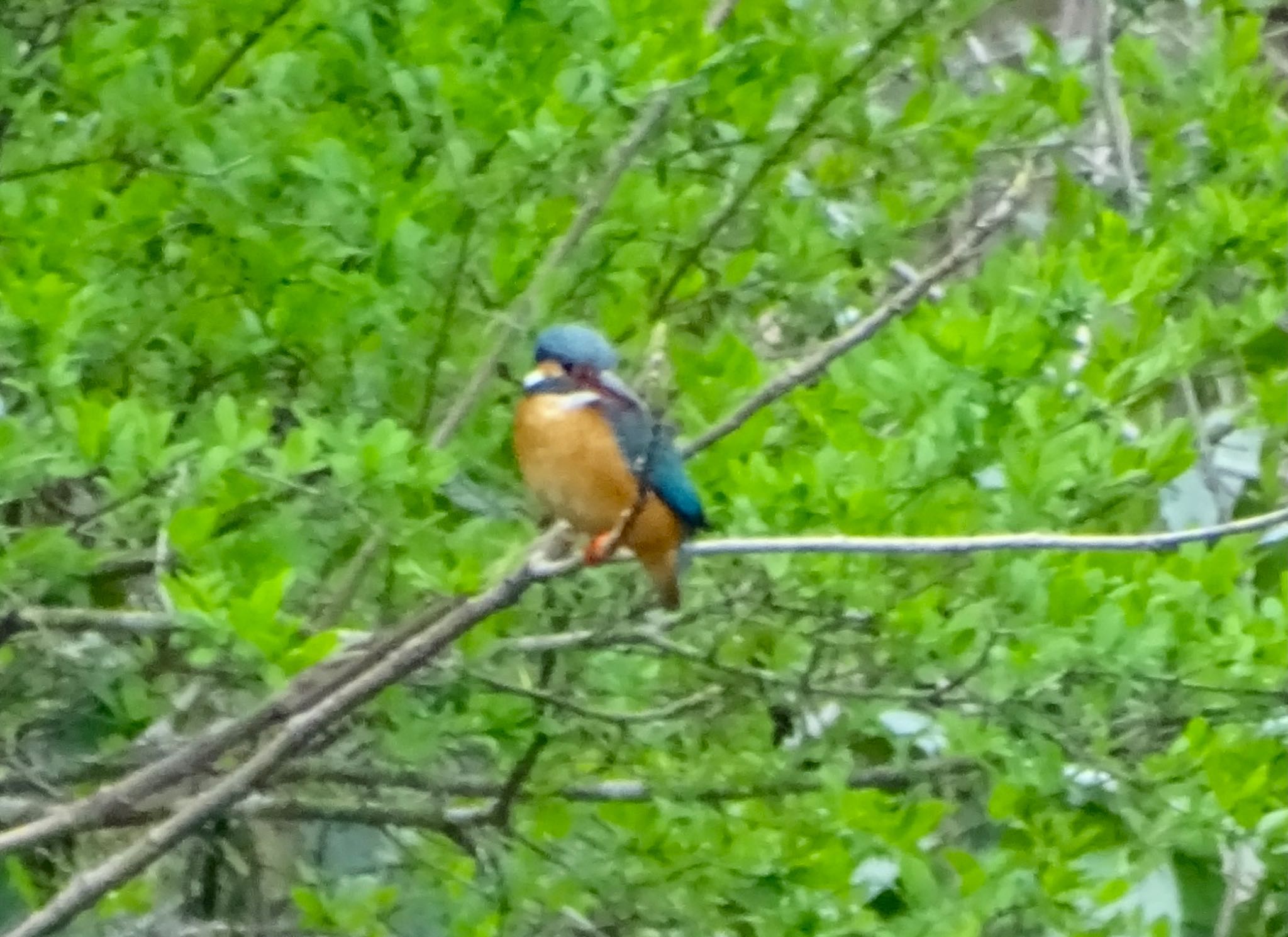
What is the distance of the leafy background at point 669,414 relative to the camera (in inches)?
70.7

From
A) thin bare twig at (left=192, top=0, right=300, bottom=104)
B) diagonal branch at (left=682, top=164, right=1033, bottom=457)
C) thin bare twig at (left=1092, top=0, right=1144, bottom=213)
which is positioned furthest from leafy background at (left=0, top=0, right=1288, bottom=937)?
thin bare twig at (left=1092, top=0, right=1144, bottom=213)

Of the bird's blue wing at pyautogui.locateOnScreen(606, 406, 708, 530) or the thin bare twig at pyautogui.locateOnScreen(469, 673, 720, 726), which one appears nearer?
the bird's blue wing at pyautogui.locateOnScreen(606, 406, 708, 530)

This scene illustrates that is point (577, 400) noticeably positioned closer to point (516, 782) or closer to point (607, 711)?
point (607, 711)

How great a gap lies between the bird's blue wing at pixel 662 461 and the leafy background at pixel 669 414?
40 millimetres

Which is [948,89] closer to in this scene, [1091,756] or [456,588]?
[1091,756]

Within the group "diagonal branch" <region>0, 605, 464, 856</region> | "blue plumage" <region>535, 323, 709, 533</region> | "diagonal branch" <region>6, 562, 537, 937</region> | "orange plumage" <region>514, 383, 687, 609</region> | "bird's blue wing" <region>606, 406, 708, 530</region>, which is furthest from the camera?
"orange plumage" <region>514, 383, 687, 609</region>

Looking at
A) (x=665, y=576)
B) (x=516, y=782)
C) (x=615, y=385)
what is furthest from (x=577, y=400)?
(x=516, y=782)

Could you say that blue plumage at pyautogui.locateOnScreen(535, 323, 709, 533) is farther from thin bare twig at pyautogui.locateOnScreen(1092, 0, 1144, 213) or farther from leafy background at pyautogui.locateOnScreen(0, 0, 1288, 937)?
thin bare twig at pyautogui.locateOnScreen(1092, 0, 1144, 213)

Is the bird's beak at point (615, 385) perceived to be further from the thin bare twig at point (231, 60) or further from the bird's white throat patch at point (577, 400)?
the thin bare twig at point (231, 60)

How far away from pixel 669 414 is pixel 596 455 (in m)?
0.23

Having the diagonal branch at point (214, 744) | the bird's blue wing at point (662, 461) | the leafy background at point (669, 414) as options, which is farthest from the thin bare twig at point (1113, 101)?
the diagonal branch at point (214, 744)

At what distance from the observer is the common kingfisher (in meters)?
1.99

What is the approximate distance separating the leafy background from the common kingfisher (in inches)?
1.6

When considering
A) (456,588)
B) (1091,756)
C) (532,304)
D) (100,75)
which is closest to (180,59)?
(100,75)
